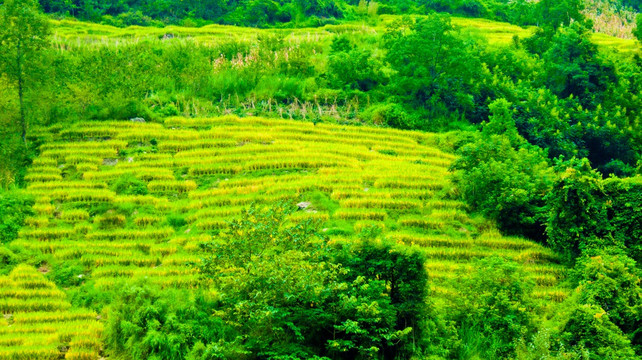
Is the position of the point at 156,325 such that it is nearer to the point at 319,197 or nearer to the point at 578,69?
the point at 319,197

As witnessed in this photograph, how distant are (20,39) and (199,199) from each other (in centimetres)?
1017

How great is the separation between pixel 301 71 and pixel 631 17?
51597mm

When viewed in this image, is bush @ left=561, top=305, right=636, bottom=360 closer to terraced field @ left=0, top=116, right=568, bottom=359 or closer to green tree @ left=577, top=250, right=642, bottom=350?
green tree @ left=577, top=250, right=642, bottom=350

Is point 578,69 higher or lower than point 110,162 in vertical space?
higher

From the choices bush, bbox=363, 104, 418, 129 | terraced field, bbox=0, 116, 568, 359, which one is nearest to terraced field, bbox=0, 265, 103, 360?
terraced field, bbox=0, 116, 568, 359

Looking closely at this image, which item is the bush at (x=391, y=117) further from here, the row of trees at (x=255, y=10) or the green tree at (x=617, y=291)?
the row of trees at (x=255, y=10)

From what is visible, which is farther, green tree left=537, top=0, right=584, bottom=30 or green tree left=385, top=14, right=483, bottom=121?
green tree left=537, top=0, right=584, bottom=30

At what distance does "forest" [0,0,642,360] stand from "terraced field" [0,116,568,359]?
0.09 metres

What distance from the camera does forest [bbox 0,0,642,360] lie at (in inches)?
470

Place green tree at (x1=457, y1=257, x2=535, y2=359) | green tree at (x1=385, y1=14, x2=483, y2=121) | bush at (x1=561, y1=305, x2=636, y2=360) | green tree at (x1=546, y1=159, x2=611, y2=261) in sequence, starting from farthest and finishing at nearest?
green tree at (x1=385, y1=14, x2=483, y2=121) < green tree at (x1=546, y1=159, x2=611, y2=261) < green tree at (x1=457, y1=257, x2=535, y2=359) < bush at (x1=561, y1=305, x2=636, y2=360)

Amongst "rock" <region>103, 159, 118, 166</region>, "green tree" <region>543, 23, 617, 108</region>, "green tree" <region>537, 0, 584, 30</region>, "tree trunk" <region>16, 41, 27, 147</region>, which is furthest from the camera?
"green tree" <region>537, 0, 584, 30</region>

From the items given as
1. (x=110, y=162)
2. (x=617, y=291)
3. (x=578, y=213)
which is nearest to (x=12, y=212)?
(x=110, y=162)

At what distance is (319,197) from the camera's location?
20.2 metres

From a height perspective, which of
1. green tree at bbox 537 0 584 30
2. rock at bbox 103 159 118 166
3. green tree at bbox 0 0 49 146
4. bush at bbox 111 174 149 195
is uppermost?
green tree at bbox 537 0 584 30
